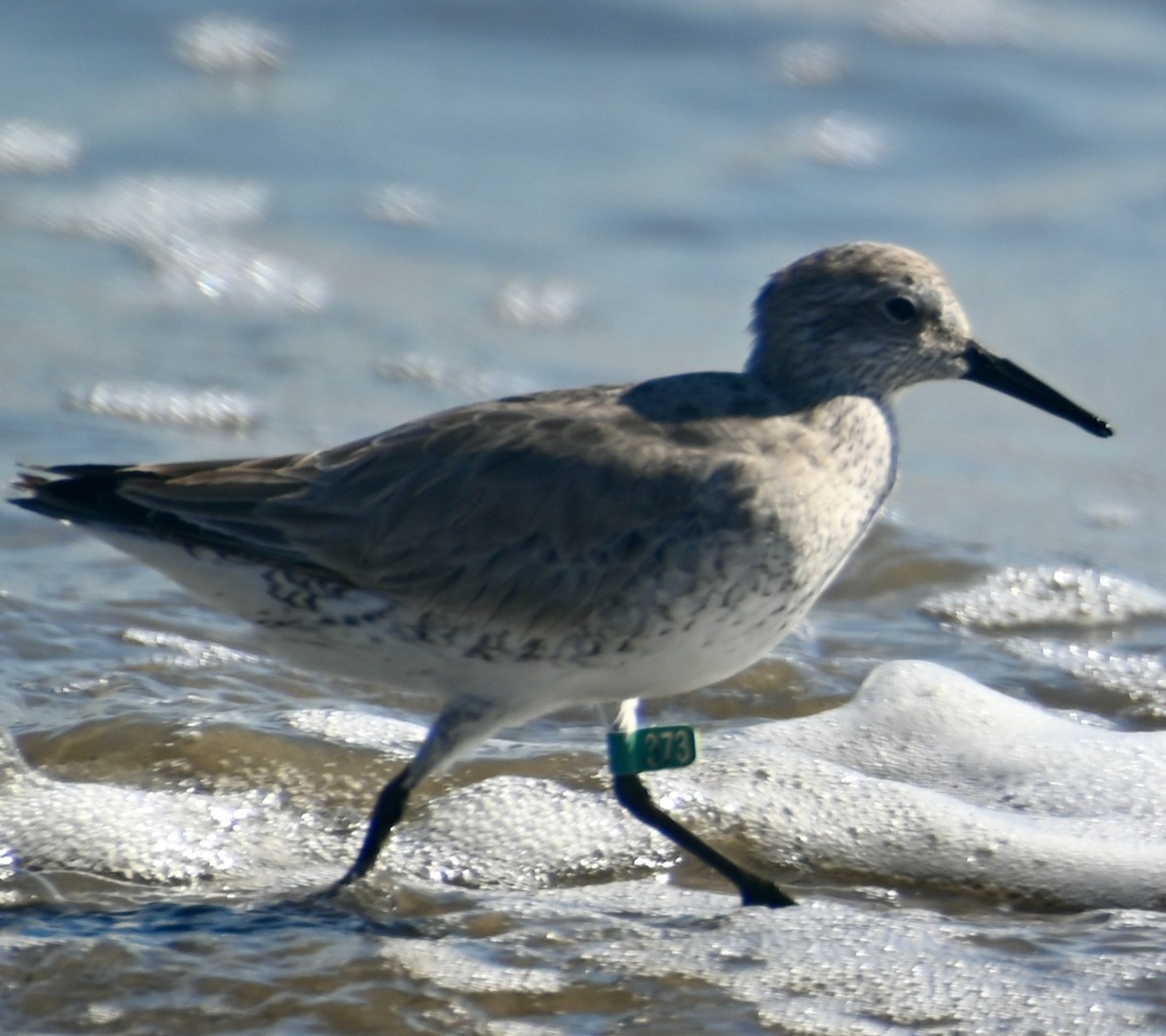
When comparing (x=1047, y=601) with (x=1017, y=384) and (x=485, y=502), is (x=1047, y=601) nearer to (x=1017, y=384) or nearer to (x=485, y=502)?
(x=1017, y=384)

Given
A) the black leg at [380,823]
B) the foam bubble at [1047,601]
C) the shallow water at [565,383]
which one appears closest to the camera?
the shallow water at [565,383]

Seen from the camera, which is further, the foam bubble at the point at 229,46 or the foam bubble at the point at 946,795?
the foam bubble at the point at 229,46

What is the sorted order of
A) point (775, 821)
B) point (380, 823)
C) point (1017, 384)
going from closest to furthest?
point (380, 823)
point (1017, 384)
point (775, 821)

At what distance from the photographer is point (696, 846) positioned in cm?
468

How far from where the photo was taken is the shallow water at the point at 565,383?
169 inches

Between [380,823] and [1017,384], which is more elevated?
[1017,384]

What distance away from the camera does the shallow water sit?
4.29 meters

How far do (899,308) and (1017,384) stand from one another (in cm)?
39

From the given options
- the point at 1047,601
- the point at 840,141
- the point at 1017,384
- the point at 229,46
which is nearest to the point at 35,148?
the point at 229,46

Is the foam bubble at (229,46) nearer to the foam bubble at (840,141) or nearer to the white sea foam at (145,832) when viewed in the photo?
the foam bubble at (840,141)

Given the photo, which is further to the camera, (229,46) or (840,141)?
(229,46)

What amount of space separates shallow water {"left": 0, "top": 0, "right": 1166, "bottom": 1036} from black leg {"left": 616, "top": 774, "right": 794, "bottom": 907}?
0.29ft

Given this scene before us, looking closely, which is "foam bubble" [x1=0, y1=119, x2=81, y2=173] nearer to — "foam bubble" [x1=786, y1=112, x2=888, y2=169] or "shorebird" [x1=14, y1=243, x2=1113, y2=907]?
"foam bubble" [x1=786, y1=112, x2=888, y2=169]

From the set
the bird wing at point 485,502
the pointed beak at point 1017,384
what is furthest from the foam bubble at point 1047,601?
the bird wing at point 485,502
